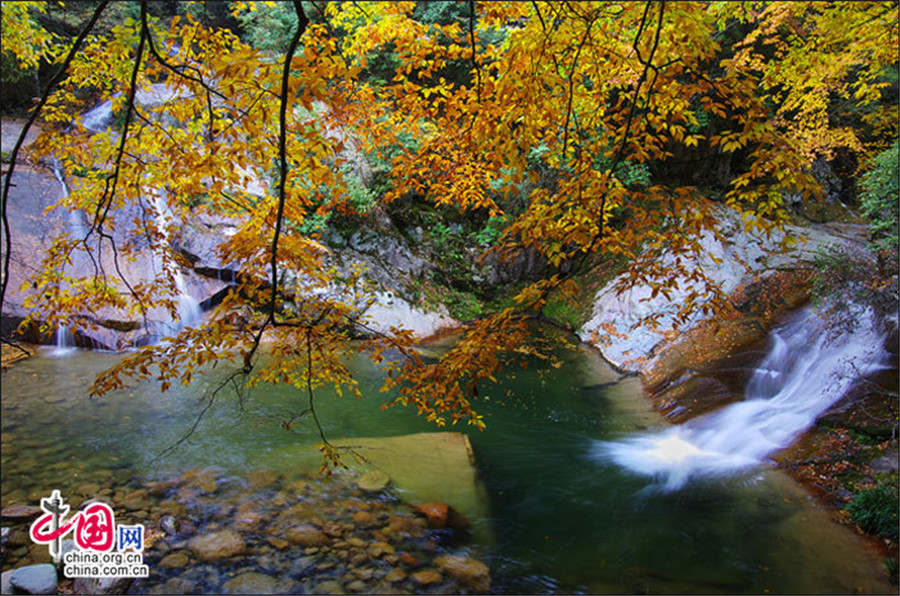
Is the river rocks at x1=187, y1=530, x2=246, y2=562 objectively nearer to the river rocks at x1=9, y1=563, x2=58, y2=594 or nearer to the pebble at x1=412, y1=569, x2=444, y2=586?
the river rocks at x1=9, y1=563, x2=58, y2=594

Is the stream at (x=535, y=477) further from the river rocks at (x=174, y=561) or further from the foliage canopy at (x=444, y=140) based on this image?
the foliage canopy at (x=444, y=140)

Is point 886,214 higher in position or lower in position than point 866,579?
higher

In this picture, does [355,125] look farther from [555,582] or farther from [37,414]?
[37,414]

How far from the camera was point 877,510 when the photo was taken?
4.29m

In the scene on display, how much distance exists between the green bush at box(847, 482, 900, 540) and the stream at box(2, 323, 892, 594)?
0.71 feet

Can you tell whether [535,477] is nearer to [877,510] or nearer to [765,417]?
[877,510]

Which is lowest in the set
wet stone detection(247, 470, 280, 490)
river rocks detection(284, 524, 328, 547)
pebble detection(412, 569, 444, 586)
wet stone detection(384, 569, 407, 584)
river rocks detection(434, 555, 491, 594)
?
river rocks detection(434, 555, 491, 594)

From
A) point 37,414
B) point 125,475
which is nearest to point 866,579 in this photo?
point 125,475

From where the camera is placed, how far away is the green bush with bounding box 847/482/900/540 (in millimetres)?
4180

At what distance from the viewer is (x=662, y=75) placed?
2373 mm

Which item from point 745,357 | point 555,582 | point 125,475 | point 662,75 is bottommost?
point 555,582

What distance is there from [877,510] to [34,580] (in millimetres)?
6640

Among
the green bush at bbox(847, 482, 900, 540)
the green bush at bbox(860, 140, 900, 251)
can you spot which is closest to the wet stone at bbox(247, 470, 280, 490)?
the green bush at bbox(847, 482, 900, 540)

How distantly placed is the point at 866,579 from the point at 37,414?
338 inches
